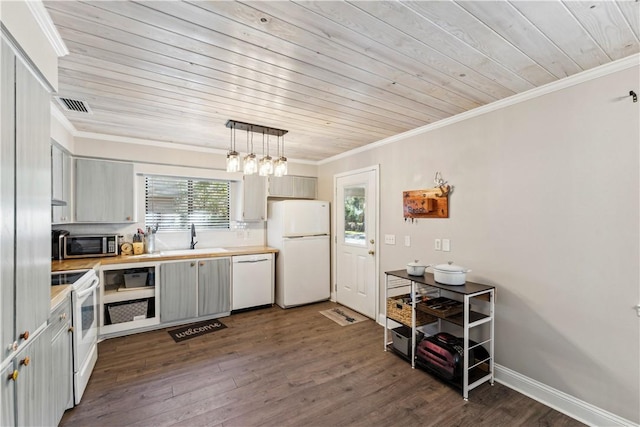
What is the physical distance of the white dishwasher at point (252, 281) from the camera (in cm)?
410

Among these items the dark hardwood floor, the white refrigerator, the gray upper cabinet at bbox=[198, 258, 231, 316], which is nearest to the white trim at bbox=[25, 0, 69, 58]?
the dark hardwood floor

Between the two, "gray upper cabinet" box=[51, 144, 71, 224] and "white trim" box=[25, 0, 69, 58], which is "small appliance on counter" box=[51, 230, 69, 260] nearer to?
"gray upper cabinet" box=[51, 144, 71, 224]

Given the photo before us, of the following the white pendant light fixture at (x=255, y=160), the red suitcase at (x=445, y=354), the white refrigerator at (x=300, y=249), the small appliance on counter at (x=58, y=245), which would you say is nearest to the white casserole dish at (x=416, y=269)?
the red suitcase at (x=445, y=354)

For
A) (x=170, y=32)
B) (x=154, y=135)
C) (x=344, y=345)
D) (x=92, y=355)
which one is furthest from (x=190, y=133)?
(x=344, y=345)

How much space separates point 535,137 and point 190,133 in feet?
11.4

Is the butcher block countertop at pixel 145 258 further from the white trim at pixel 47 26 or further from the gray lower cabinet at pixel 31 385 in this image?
the white trim at pixel 47 26

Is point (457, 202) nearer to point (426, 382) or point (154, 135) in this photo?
point (426, 382)

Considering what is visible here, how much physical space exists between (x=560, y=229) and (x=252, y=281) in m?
3.59

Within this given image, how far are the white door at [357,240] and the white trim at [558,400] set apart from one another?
166 cm

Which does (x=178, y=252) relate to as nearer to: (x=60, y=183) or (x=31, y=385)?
(x=60, y=183)

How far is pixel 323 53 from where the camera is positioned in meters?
1.76

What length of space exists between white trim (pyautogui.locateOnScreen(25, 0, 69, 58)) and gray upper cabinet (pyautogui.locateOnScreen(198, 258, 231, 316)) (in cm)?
270

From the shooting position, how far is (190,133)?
11.3 feet

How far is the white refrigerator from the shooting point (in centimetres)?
437
